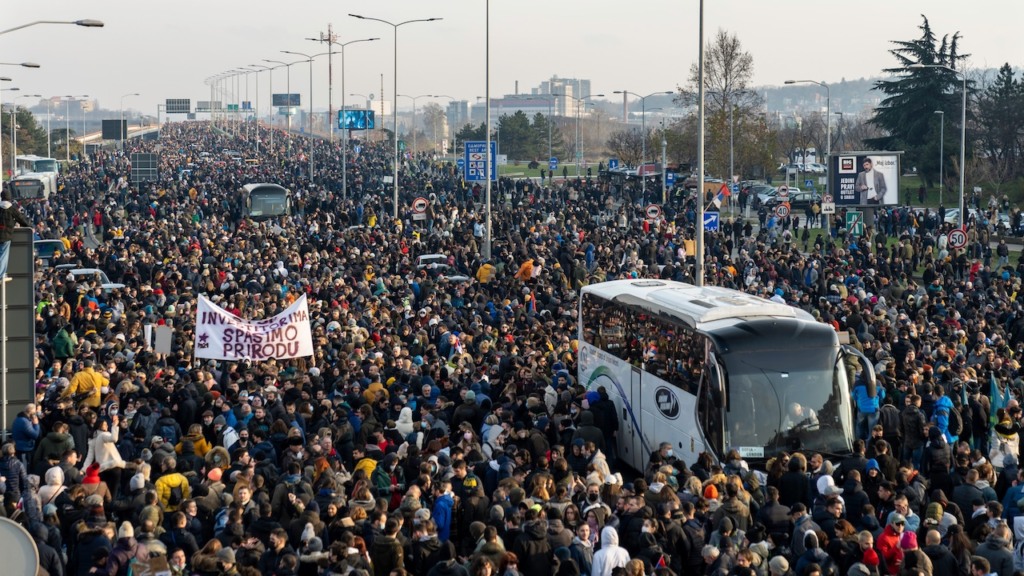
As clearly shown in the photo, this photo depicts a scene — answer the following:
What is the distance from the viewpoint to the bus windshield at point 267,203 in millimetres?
54531

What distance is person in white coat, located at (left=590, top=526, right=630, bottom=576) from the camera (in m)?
10.9

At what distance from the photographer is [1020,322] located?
2497 cm

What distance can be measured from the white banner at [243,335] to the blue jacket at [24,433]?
386cm

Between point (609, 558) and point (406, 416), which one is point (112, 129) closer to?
point (406, 416)

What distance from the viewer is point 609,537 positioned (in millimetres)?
11094

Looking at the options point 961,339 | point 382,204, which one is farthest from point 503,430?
point 382,204

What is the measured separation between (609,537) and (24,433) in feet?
23.5

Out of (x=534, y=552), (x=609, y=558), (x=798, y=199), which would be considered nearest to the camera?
(x=609, y=558)

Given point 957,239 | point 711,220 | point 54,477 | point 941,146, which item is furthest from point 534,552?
point 941,146

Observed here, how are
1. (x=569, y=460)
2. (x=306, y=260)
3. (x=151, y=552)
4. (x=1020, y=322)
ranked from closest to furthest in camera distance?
1. (x=151, y=552)
2. (x=569, y=460)
3. (x=1020, y=322)
4. (x=306, y=260)

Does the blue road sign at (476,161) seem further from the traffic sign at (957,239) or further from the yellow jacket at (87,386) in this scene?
the yellow jacket at (87,386)

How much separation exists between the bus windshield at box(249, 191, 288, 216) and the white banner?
35.8 metres

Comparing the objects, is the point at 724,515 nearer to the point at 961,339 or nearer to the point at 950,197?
the point at 961,339

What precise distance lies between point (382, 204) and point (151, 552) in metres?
46.8
